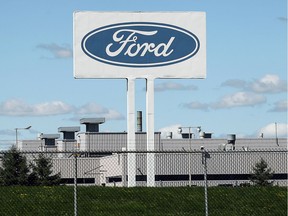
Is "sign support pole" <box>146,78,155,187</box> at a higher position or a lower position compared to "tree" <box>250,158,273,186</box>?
higher

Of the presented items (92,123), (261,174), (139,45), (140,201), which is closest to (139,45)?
(139,45)

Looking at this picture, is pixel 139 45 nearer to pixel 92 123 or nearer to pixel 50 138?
pixel 92 123

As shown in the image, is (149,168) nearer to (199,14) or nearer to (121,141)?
(199,14)

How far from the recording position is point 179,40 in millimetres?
40156

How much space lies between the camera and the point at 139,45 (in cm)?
3969

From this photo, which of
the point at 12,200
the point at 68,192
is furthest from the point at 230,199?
the point at 12,200

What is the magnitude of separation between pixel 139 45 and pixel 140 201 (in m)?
14.8

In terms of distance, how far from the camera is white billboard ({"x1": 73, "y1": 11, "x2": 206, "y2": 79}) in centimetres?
3938

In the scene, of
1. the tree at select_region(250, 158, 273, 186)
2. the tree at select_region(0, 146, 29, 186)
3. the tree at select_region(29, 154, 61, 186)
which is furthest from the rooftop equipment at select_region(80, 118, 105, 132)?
the tree at select_region(0, 146, 29, 186)

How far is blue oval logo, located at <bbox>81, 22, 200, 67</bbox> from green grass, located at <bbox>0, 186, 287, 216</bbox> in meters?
12.6

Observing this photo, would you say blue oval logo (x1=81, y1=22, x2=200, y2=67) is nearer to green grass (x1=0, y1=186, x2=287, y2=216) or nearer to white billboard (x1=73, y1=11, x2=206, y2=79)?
white billboard (x1=73, y1=11, x2=206, y2=79)

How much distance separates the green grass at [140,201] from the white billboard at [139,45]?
40.8 feet

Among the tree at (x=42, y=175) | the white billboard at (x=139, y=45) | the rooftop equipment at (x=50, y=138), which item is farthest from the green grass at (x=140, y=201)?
the rooftop equipment at (x=50, y=138)

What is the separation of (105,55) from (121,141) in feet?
133
